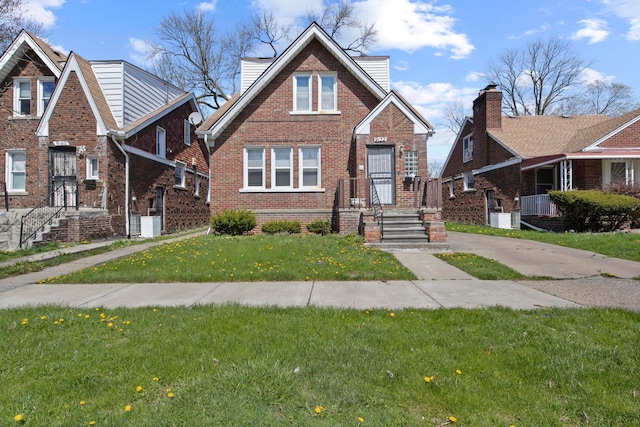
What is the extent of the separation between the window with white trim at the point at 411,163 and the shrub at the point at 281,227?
183 inches

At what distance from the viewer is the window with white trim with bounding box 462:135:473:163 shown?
85.0ft

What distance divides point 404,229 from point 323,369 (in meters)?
8.74

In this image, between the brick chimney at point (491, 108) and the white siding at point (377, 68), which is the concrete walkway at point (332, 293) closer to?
the white siding at point (377, 68)

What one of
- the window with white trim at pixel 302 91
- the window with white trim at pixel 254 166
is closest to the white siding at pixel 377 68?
the window with white trim at pixel 302 91

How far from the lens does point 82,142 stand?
15.3 metres

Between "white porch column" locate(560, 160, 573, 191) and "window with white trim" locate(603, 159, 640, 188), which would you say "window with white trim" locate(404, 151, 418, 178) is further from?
"window with white trim" locate(603, 159, 640, 188)

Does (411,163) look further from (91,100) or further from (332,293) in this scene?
(91,100)

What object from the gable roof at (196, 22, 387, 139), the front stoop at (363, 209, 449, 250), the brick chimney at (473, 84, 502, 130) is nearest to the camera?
the front stoop at (363, 209, 449, 250)

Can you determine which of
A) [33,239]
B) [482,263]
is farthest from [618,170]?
[33,239]

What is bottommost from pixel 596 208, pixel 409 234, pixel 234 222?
pixel 409 234

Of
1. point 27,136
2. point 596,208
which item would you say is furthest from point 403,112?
point 27,136

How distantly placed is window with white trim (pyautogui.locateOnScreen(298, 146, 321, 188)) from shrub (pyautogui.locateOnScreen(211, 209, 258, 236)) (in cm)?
277

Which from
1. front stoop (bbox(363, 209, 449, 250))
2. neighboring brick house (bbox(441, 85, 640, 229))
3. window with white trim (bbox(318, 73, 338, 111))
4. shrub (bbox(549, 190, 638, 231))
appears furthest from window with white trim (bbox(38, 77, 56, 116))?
shrub (bbox(549, 190, 638, 231))

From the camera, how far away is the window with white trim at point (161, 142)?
730 inches
